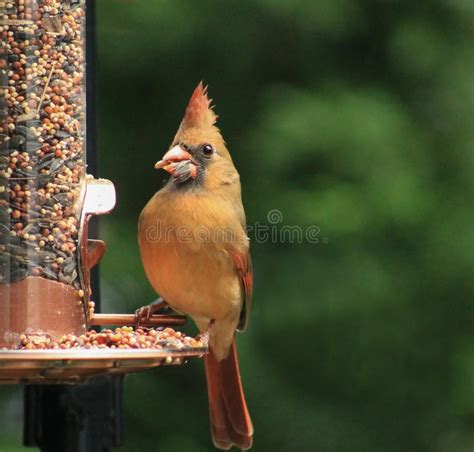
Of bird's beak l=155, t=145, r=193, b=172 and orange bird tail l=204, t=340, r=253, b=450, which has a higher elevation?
bird's beak l=155, t=145, r=193, b=172

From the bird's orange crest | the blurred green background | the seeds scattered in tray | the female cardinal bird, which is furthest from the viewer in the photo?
the blurred green background

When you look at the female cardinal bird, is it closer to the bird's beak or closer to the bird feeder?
the bird's beak

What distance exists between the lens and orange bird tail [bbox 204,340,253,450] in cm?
443

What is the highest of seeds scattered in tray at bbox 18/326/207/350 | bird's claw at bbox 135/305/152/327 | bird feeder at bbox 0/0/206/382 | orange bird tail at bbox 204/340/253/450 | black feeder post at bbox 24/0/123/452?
bird feeder at bbox 0/0/206/382

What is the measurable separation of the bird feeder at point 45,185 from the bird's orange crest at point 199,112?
0.44 m

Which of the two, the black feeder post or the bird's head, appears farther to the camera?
the bird's head

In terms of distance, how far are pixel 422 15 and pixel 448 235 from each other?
38.4 inches

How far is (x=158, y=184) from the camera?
207 inches

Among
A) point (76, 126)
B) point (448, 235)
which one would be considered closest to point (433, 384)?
point (448, 235)

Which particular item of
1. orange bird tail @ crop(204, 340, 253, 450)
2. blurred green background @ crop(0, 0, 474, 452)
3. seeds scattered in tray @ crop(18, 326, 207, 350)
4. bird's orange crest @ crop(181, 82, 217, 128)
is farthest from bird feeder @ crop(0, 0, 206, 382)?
blurred green background @ crop(0, 0, 474, 452)

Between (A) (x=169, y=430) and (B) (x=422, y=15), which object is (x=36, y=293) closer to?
(A) (x=169, y=430)

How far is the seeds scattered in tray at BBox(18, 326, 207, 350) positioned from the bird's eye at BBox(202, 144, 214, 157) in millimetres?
964

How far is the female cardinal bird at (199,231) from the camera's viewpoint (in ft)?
12.3

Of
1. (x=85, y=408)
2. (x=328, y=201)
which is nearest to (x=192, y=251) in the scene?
(x=85, y=408)
